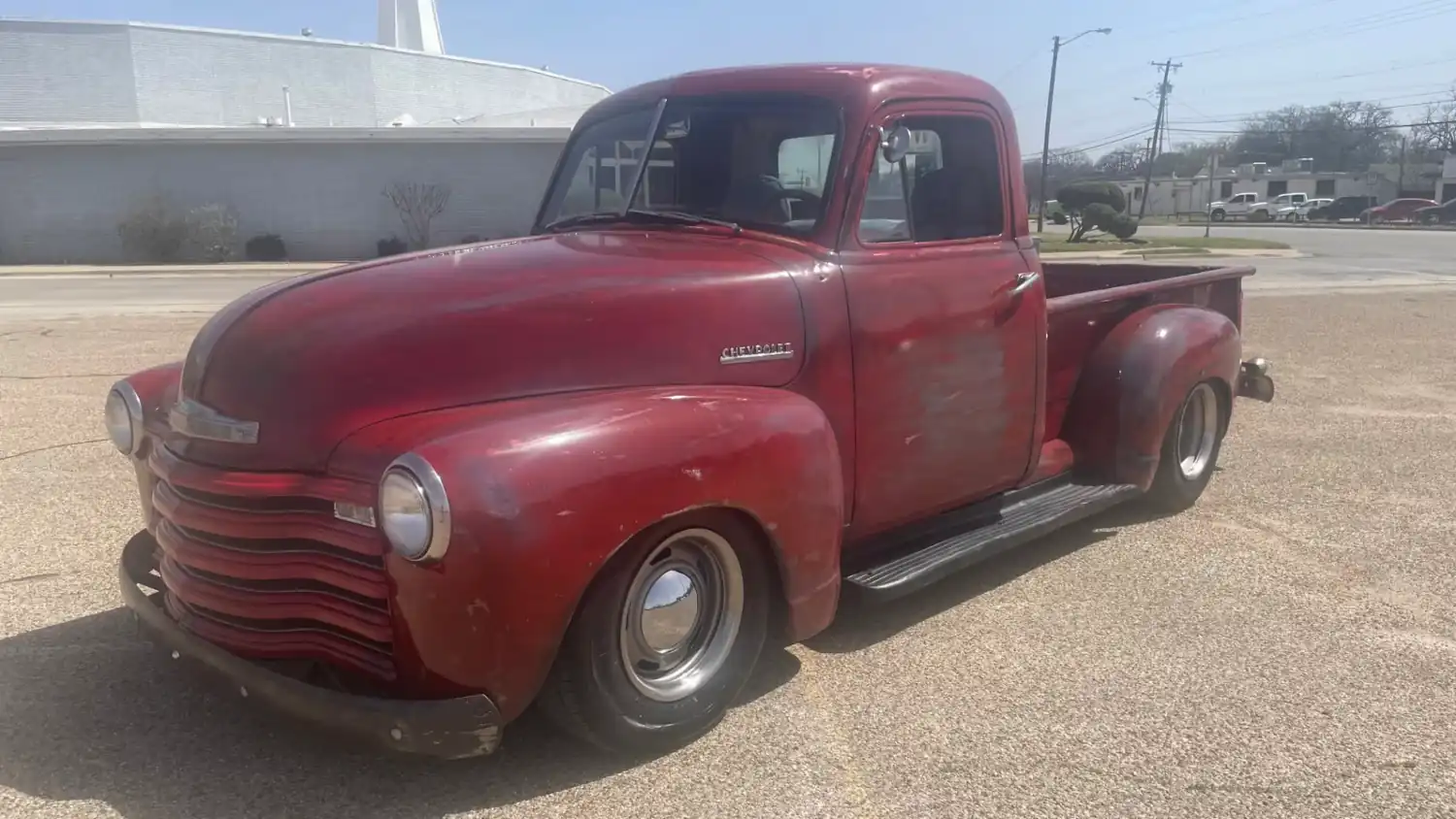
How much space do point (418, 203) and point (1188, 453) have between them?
25.7 meters

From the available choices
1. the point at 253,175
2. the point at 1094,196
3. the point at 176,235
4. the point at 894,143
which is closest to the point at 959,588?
the point at 894,143

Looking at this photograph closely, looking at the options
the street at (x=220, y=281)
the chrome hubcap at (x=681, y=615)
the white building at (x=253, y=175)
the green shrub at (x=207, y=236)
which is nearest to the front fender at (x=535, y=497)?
the chrome hubcap at (x=681, y=615)

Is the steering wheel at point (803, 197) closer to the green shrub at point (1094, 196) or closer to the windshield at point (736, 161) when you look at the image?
the windshield at point (736, 161)

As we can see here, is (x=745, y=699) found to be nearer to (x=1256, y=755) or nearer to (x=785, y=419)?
(x=785, y=419)

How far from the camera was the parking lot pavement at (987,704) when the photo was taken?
297 cm

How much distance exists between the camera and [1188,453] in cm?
578

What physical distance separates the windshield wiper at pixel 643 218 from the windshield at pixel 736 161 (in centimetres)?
1

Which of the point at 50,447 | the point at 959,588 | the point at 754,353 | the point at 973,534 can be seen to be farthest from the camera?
the point at 50,447

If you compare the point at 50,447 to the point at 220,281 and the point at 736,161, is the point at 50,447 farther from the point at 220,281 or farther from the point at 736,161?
the point at 220,281

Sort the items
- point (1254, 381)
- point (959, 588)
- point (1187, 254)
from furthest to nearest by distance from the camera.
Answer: point (1187, 254) < point (1254, 381) < point (959, 588)

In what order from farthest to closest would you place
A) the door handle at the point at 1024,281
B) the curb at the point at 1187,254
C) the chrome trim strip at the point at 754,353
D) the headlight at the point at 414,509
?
1. the curb at the point at 1187,254
2. the door handle at the point at 1024,281
3. the chrome trim strip at the point at 754,353
4. the headlight at the point at 414,509

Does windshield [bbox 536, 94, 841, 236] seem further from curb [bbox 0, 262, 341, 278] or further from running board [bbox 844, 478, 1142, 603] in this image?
curb [bbox 0, 262, 341, 278]

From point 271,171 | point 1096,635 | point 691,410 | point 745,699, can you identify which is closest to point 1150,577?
point 1096,635

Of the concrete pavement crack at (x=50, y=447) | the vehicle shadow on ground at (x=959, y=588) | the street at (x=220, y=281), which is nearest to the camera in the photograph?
the vehicle shadow on ground at (x=959, y=588)
